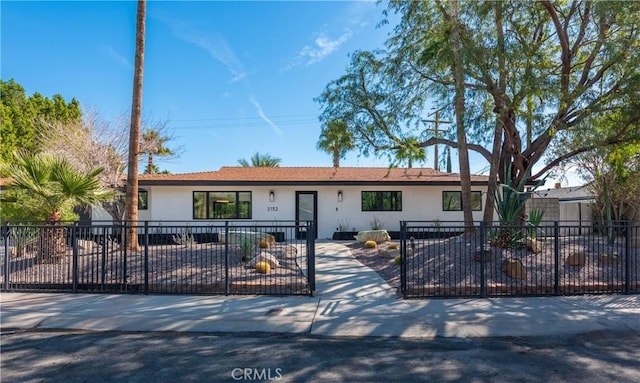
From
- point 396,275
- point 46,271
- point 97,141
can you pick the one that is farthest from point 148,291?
point 97,141

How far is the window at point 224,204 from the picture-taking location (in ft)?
55.6

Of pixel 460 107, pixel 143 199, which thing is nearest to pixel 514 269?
pixel 460 107

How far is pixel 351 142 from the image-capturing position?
12398 mm

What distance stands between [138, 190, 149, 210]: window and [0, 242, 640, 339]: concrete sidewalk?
10.5 meters

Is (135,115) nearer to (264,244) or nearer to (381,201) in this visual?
(264,244)

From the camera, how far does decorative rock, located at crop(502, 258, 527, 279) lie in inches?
301

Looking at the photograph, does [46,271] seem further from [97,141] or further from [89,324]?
[97,141]

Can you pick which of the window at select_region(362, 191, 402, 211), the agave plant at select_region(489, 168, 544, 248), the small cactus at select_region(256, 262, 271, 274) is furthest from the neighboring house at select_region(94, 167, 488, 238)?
the small cactus at select_region(256, 262, 271, 274)

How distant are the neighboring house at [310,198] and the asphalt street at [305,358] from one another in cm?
1167

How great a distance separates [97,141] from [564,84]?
20.0 meters

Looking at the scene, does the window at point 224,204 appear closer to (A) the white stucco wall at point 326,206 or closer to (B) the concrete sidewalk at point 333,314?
(A) the white stucco wall at point 326,206

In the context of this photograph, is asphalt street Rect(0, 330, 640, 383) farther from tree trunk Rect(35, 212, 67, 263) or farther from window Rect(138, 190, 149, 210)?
window Rect(138, 190, 149, 210)

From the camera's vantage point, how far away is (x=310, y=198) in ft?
56.7

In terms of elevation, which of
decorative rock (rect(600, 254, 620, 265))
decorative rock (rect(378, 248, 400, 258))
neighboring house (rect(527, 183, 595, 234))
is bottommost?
decorative rock (rect(378, 248, 400, 258))
